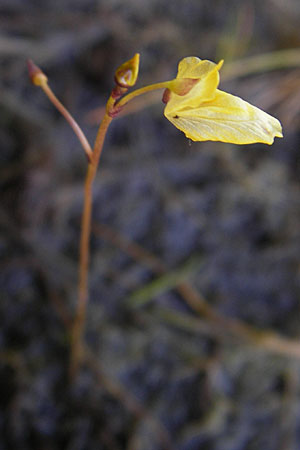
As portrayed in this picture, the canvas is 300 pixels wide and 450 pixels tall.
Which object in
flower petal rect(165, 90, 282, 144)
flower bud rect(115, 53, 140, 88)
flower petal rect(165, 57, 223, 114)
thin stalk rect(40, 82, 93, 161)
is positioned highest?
thin stalk rect(40, 82, 93, 161)

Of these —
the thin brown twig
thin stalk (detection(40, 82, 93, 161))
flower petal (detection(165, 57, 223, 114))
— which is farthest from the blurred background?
flower petal (detection(165, 57, 223, 114))

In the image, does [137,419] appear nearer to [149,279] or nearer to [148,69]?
[149,279]

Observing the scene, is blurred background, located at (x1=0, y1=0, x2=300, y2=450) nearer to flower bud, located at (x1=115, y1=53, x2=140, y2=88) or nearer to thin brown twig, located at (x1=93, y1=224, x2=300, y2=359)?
thin brown twig, located at (x1=93, y1=224, x2=300, y2=359)

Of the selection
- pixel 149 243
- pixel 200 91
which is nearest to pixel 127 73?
pixel 200 91

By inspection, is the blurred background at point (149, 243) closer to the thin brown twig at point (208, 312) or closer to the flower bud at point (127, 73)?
the thin brown twig at point (208, 312)

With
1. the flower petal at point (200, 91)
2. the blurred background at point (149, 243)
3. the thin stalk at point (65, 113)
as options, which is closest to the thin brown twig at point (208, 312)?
the blurred background at point (149, 243)

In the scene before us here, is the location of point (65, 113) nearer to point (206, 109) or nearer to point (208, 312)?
point (206, 109)
